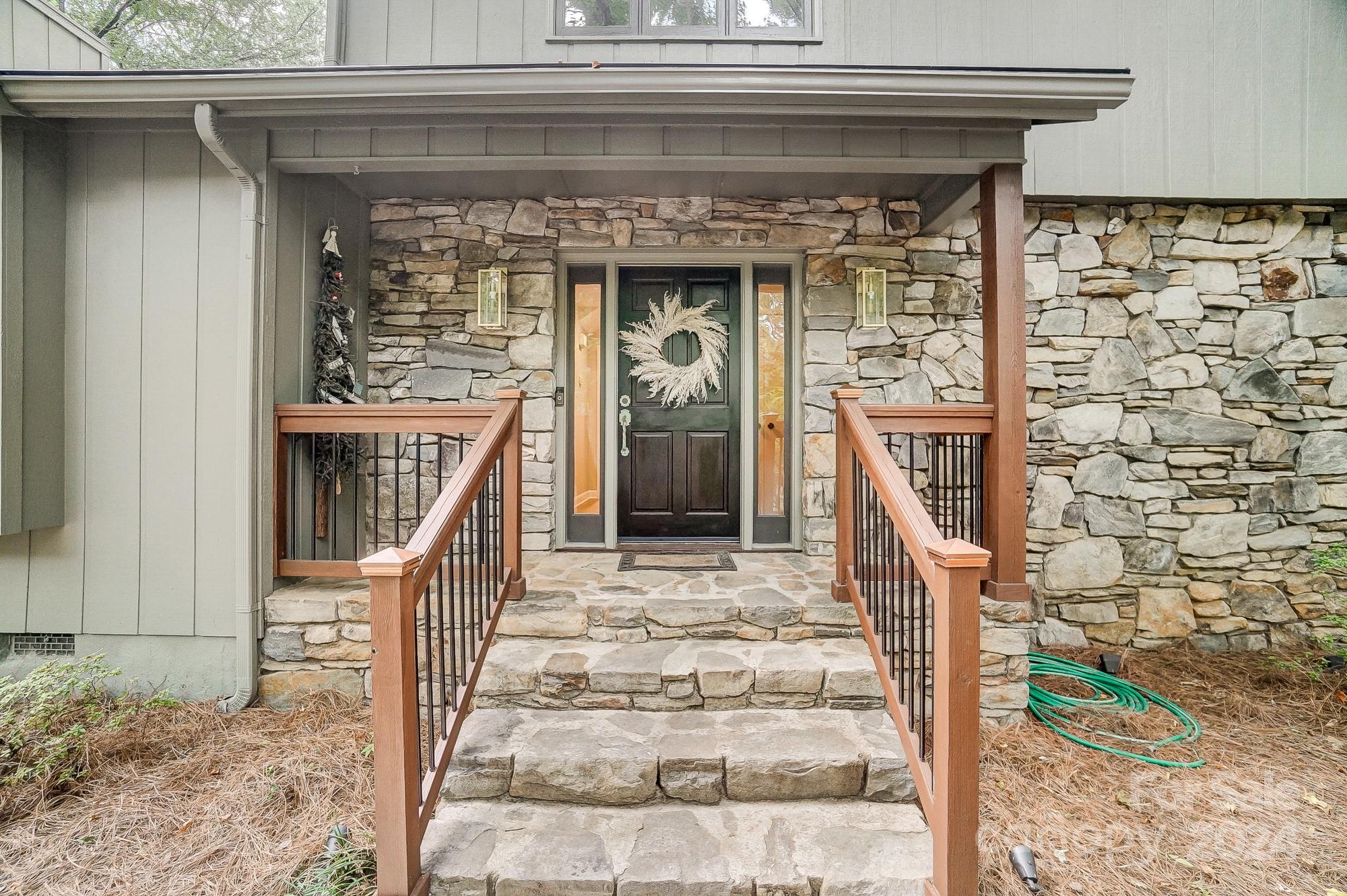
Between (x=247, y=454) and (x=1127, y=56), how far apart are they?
16.4ft

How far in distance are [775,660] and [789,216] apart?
2.46 m

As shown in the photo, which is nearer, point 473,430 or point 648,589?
point 473,430

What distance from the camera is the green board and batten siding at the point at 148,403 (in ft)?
8.25

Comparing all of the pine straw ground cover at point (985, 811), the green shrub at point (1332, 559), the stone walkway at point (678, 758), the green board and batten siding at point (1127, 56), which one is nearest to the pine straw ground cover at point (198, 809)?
the pine straw ground cover at point (985, 811)

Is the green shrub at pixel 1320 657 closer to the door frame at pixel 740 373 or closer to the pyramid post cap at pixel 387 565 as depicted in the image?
the door frame at pixel 740 373

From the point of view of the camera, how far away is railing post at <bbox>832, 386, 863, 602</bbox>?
8.24 feet

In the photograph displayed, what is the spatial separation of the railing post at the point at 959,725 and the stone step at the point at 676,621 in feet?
3.00

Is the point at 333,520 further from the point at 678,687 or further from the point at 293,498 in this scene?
the point at 678,687

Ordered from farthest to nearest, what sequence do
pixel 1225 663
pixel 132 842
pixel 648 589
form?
1. pixel 1225 663
2. pixel 648 589
3. pixel 132 842

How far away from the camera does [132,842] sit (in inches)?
71.4

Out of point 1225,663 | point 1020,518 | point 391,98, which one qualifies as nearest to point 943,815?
point 1020,518

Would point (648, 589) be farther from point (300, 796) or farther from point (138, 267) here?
point (138, 267)

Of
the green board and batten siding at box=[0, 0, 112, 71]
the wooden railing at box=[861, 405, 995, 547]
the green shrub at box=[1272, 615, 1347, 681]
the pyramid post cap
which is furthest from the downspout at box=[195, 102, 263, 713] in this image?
the green shrub at box=[1272, 615, 1347, 681]

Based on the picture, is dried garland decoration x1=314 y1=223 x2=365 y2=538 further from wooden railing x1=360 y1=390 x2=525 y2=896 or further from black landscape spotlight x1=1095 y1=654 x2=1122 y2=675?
black landscape spotlight x1=1095 y1=654 x2=1122 y2=675
